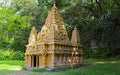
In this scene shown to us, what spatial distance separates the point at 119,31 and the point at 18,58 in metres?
15.4

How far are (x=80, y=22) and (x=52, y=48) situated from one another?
12151 mm

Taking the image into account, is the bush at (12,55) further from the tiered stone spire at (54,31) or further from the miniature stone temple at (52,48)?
the tiered stone spire at (54,31)

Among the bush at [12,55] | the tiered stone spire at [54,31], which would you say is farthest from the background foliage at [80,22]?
the bush at [12,55]

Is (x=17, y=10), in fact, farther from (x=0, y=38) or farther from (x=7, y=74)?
(x=7, y=74)

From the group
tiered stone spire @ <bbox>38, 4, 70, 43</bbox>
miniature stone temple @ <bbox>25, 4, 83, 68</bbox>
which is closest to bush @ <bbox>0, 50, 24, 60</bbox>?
Answer: miniature stone temple @ <bbox>25, 4, 83, 68</bbox>

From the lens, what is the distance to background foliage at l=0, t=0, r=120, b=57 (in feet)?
80.5

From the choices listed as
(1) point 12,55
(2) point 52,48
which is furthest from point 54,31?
(1) point 12,55

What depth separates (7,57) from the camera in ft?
114

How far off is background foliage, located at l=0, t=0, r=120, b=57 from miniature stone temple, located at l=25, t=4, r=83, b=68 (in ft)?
14.7

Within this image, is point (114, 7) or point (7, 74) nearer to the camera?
point (7, 74)

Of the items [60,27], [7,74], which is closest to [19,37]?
[60,27]

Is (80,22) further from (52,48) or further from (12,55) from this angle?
(52,48)

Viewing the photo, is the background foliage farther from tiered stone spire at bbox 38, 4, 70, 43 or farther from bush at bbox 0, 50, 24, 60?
bush at bbox 0, 50, 24, 60

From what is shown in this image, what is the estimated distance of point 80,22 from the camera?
29.6 metres
